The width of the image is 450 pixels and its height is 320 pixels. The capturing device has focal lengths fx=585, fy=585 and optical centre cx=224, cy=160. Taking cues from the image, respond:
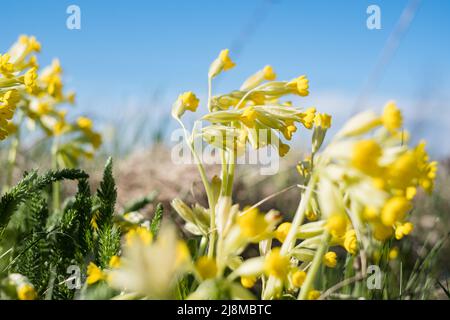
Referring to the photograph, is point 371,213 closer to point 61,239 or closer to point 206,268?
point 206,268

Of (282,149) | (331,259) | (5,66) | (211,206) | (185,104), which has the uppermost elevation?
(5,66)

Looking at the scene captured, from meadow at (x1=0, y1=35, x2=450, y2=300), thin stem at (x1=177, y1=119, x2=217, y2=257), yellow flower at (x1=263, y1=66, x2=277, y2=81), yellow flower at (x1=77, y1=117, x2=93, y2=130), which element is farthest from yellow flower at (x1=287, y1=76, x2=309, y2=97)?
yellow flower at (x1=77, y1=117, x2=93, y2=130)

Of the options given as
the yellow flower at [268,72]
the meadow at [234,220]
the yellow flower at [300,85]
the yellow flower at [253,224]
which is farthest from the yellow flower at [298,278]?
the yellow flower at [268,72]

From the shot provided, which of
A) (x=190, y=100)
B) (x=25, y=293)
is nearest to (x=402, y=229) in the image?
(x=190, y=100)

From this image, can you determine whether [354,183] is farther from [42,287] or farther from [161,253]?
[42,287]

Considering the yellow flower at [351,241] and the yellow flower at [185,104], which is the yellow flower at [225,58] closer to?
the yellow flower at [185,104]
